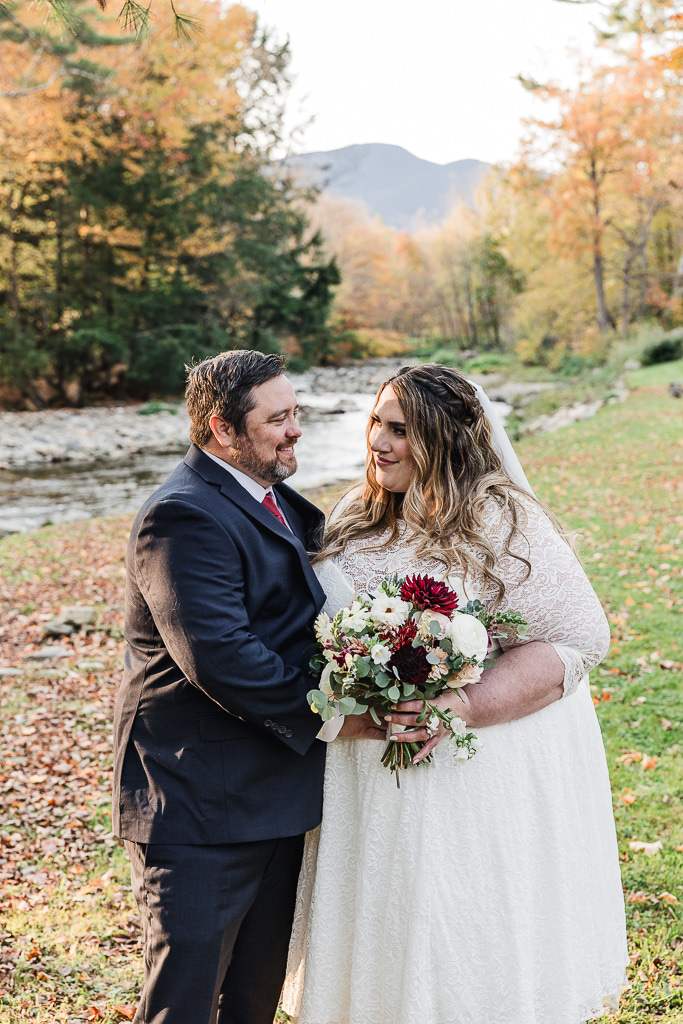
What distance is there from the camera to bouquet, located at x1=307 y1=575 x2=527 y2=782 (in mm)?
2350

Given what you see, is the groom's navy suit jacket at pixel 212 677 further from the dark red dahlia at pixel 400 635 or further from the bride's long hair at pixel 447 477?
the bride's long hair at pixel 447 477

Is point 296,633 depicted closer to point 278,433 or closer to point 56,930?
point 278,433

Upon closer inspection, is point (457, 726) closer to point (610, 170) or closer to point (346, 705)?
point (346, 705)

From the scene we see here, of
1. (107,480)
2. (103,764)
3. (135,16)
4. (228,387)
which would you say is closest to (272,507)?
(228,387)

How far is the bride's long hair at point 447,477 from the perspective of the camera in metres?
2.84

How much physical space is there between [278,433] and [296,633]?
2.24 feet

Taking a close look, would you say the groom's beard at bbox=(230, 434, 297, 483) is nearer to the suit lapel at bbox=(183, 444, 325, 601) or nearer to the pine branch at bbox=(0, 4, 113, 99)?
the suit lapel at bbox=(183, 444, 325, 601)

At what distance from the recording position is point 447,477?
2973 millimetres

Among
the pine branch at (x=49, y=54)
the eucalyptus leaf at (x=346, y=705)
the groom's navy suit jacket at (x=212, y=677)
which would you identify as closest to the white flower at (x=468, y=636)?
the eucalyptus leaf at (x=346, y=705)

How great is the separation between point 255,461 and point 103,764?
4.04 meters

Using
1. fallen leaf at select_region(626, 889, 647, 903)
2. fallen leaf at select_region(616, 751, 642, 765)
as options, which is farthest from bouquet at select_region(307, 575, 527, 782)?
fallen leaf at select_region(616, 751, 642, 765)

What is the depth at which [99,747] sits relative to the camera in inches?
240

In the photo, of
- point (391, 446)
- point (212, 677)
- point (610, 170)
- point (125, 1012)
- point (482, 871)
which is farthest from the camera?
point (610, 170)

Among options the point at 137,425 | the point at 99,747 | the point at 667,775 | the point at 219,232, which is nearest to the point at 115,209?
the point at 219,232
